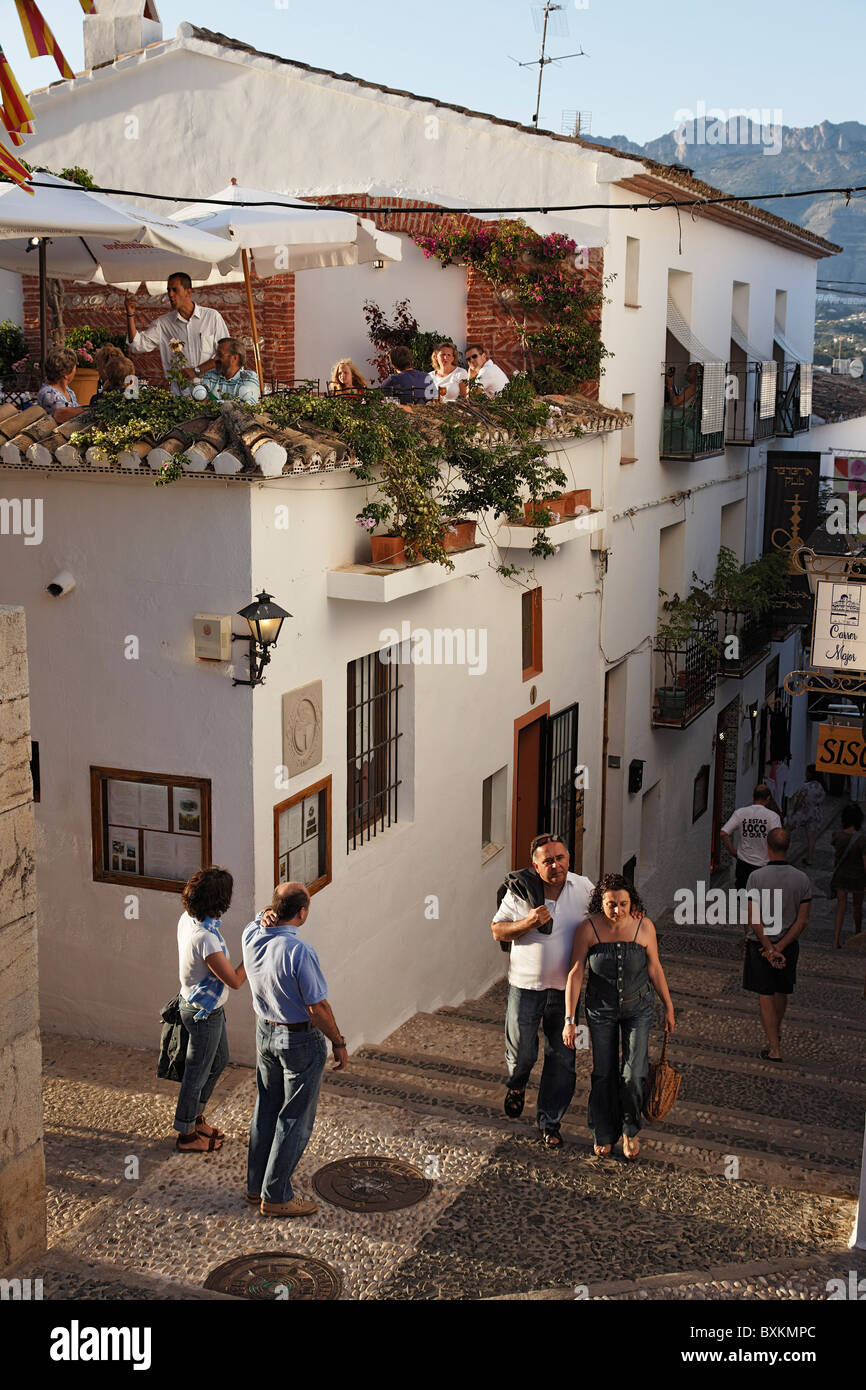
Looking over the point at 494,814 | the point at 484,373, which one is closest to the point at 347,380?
the point at 484,373

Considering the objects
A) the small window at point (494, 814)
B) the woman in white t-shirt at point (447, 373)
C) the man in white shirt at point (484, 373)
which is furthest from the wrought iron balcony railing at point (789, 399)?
the small window at point (494, 814)

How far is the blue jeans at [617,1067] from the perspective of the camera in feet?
23.0

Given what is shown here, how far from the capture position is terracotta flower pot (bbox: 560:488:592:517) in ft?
40.0

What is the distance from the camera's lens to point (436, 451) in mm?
9773

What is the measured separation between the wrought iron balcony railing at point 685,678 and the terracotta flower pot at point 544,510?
5415 millimetres

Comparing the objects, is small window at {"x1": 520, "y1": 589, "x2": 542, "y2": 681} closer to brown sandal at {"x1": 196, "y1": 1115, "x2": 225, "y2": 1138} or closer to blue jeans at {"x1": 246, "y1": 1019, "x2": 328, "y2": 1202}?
brown sandal at {"x1": 196, "y1": 1115, "x2": 225, "y2": 1138}

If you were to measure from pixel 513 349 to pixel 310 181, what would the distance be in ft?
9.19

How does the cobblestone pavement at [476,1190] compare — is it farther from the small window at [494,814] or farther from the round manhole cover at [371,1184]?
the small window at [494,814]

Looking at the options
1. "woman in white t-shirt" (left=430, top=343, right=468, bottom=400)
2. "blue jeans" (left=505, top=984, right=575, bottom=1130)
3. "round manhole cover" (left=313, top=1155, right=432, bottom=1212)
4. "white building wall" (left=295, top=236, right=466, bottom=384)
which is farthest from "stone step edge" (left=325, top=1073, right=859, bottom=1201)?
"white building wall" (left=295, top=236, right=466, bottom=384)

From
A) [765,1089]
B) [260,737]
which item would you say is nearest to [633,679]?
[765,1089]

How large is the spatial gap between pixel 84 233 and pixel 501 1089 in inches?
234

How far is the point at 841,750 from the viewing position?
896cm

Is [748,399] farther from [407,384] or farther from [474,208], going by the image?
[407,384]

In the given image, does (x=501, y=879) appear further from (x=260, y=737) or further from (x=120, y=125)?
(x=120, y=125)
